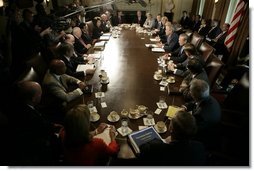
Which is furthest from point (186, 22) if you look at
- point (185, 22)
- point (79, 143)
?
point (79, 143)

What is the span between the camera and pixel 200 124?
6.28 ft

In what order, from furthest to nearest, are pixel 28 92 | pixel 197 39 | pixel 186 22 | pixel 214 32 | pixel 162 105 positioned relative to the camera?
1. pixel 186 22
2. pixel 214 32
3. pixel 197 39
4. pixel 162 105
5. pixel 28 92

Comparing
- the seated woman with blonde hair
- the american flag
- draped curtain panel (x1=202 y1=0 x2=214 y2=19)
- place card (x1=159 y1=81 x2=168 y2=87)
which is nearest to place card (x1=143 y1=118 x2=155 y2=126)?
Result: the seated woman with blonde hair

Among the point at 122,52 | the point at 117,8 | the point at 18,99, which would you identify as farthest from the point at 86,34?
the point at 117,8

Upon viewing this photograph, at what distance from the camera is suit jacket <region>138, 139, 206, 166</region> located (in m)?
1.34

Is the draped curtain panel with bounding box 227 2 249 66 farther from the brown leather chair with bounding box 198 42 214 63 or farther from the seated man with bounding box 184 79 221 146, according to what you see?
the seated man with bounding box 184 79 221 146

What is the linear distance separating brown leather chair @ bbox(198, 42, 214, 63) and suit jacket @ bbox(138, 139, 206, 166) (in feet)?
8.02

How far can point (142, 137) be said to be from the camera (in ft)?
5.81

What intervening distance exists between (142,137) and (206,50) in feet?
8.45

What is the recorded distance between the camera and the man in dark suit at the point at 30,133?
5.41 feet

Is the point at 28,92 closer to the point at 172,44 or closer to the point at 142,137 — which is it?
the point at 142,137

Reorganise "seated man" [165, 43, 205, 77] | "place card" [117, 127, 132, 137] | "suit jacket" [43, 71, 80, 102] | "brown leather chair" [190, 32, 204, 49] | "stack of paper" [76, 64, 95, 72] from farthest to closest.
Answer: "brown leather chair" [190, 32, 204, 49] → "stack of paper" [76, 64, 95, 72] → "seated man" [165, 43, 205, 77] → "suit jacket" [43, 71, 80, 102] → "place card" [117, 127, 132, 137]

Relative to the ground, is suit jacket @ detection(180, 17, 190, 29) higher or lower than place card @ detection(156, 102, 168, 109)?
lower

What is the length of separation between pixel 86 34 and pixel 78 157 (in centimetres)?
415
